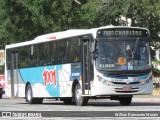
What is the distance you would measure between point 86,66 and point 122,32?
214 cm

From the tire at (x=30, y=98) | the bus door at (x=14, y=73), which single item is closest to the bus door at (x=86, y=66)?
the tire at (x=30, y=98)

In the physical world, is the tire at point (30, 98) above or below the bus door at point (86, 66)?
below

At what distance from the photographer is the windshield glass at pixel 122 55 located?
27.7 metres

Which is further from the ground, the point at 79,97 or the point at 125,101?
the point at 79,97

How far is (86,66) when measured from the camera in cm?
2823

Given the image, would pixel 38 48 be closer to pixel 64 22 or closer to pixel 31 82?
pixel 31 82

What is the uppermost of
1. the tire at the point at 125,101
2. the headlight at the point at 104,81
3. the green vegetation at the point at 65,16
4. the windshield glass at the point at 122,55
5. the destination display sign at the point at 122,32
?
the green vegetation at the point at 65,16

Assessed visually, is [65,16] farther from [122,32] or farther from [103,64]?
[103,64]

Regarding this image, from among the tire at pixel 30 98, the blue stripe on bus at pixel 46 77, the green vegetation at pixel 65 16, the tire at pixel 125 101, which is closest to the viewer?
the tire at pixel 125 101

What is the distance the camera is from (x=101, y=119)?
18812 mm

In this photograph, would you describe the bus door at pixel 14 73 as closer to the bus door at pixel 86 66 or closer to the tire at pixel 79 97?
the tire at pixel 79 97

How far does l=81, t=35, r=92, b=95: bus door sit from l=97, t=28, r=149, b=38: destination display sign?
65 centimetres

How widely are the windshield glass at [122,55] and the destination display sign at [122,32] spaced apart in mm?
280

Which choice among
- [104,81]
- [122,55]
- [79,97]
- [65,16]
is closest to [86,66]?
[104,81]
